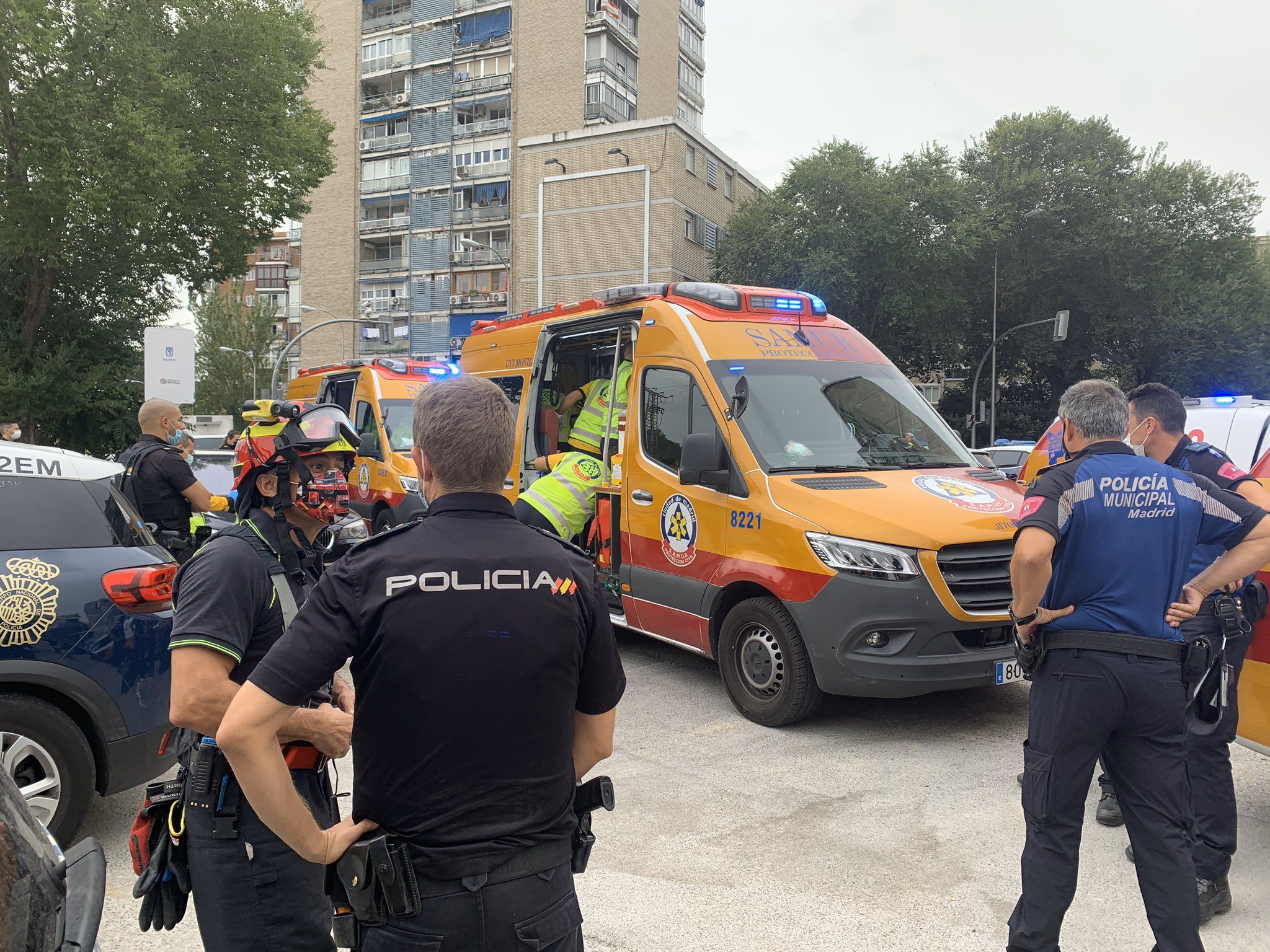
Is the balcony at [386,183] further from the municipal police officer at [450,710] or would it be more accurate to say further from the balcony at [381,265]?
the municipal police officer at [450,710]

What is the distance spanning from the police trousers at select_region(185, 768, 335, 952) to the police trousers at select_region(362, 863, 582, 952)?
507 millimetres

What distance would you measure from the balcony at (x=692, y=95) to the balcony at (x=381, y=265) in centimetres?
1942

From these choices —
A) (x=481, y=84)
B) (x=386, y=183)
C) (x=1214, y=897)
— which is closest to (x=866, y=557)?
(x=1214, y=897)

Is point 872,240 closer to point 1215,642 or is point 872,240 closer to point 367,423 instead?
point 367,423

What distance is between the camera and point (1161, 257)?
33.8 metres

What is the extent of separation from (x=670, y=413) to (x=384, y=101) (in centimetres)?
5224

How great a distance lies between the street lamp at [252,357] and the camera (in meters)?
51.3

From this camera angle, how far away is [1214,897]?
3.42 meters

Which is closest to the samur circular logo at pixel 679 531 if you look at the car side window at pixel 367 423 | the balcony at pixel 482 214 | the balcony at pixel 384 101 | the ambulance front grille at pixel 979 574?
the ambulance front grille at pixel 979 574

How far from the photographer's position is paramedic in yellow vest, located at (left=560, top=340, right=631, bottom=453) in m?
6.88

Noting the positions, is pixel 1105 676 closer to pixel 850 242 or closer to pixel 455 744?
pixel 455 744

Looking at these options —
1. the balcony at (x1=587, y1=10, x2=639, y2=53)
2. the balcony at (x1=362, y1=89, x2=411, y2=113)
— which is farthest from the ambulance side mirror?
the balcony at (x1=362, y1=89, x2=411, y2=113)

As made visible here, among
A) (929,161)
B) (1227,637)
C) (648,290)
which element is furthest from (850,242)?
(1227,637)

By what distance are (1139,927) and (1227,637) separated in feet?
3.72
